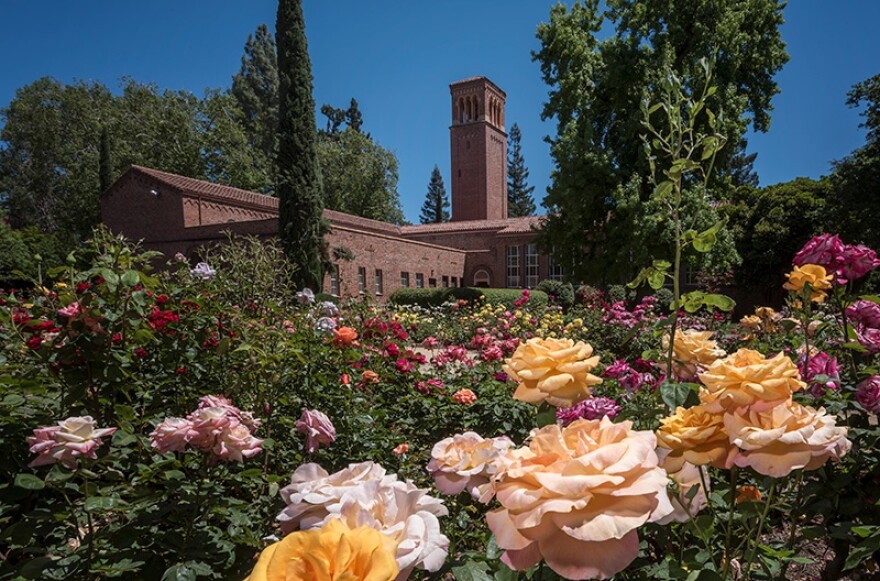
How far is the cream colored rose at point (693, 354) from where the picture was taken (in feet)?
3.94

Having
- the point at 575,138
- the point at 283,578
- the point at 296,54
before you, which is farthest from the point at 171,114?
the point at 283,578

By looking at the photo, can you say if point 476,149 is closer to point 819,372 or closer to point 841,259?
point 841,259

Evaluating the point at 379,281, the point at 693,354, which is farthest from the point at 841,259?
the point at 379,281

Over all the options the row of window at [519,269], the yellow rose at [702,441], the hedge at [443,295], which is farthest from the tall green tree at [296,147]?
the row of window at [519,269]

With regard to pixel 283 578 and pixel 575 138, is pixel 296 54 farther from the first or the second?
pixel 283 578

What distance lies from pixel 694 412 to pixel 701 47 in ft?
47.2

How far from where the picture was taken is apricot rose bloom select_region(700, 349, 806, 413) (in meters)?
0.68

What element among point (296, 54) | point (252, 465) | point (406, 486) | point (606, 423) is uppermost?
point (296, 54)

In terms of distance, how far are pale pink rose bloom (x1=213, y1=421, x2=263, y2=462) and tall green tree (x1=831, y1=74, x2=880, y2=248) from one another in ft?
59.9

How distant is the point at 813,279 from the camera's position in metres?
1.61

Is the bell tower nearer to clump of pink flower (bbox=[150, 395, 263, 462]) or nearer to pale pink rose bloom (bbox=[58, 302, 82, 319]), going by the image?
pale pink rose bloom (bbox=[58, 302, 82, 319])

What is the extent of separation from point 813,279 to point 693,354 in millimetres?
756

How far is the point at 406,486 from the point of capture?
67cm

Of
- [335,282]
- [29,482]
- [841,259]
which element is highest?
[335,282]
